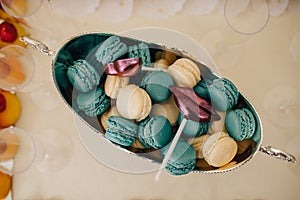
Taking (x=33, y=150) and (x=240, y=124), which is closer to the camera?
(x=240, y=124)

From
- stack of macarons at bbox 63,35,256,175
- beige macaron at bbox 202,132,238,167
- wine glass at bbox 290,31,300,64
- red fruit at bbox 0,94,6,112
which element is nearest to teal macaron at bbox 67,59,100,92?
stack of macarons at bbox 63,35,256,175

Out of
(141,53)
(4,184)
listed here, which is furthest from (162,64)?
(4,184)

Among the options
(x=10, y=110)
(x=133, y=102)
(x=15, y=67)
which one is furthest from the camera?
(x=10, y=110)

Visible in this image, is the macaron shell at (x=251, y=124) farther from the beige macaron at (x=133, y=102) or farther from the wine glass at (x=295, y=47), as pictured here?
the wine glass at (x=295, y=47)

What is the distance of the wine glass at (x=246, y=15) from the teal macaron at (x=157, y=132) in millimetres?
380

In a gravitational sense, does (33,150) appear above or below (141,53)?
below

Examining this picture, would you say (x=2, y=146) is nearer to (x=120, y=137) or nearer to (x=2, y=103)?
(x=2, y=103)

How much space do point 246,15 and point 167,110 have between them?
1.25 feet

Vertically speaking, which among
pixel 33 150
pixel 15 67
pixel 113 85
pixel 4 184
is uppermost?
pixel 113 85

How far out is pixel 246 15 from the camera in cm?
98

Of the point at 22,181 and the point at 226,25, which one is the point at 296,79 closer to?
the point at 226,25

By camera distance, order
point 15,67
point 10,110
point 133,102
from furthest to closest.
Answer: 1. point 10,110
2. point 15,67
3. point 133,102

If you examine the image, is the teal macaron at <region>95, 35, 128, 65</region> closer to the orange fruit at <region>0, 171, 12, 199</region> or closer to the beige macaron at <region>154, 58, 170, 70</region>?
the beige macaron at <region>154, 58, 170, 70</region>

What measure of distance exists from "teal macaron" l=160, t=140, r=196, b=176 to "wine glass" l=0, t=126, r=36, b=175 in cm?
37
